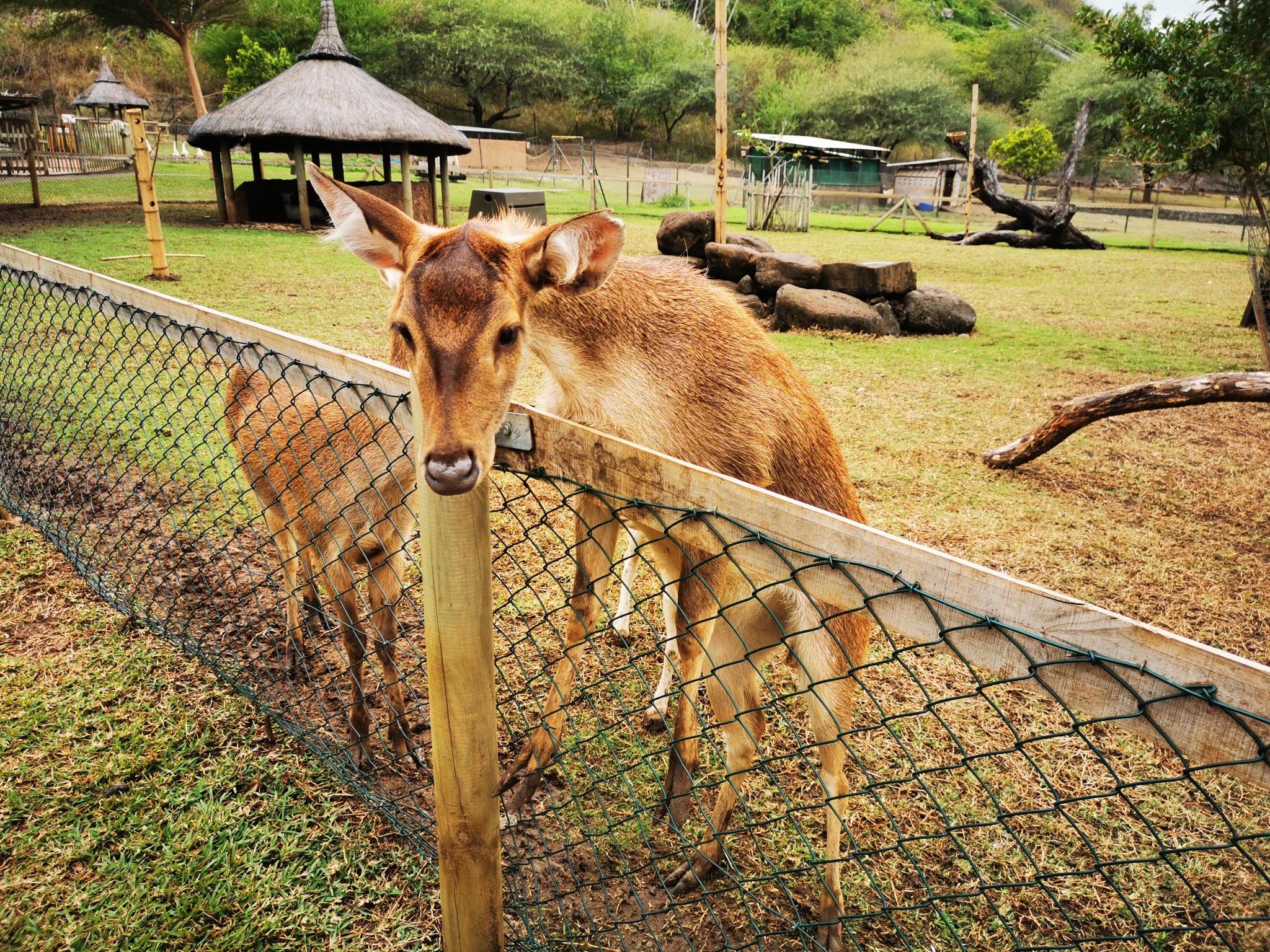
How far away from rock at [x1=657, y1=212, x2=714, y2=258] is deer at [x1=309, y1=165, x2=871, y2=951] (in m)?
11.2

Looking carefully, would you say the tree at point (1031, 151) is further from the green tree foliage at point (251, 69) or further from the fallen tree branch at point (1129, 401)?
the fallen tree branch at point (1129, 401)

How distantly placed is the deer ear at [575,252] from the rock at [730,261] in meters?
9.57

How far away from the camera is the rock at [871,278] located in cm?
1025

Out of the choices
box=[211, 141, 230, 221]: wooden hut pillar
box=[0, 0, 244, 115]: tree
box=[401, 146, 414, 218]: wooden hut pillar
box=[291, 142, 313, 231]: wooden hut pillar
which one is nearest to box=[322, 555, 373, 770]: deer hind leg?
box=[401, 146, 414, 218]: wooden hut pillar

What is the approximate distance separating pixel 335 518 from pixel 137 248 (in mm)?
13172

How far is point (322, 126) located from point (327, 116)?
1.32ft

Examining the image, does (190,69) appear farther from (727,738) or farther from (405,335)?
(727,738)

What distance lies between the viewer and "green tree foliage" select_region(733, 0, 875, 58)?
222ft

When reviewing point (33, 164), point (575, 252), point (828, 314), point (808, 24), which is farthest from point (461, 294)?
point (808, 24)

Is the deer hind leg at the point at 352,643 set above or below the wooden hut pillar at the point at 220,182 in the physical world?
below

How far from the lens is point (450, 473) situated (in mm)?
1575

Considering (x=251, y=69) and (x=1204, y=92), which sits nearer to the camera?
(x=1204, y=92)

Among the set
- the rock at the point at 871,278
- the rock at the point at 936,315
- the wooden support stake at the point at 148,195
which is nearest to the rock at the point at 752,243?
the rock at the point at 871,278

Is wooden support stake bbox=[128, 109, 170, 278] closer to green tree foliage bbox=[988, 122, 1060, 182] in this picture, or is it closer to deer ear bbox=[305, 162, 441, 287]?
deer ear bbox=[305, 162, 441, 287]
